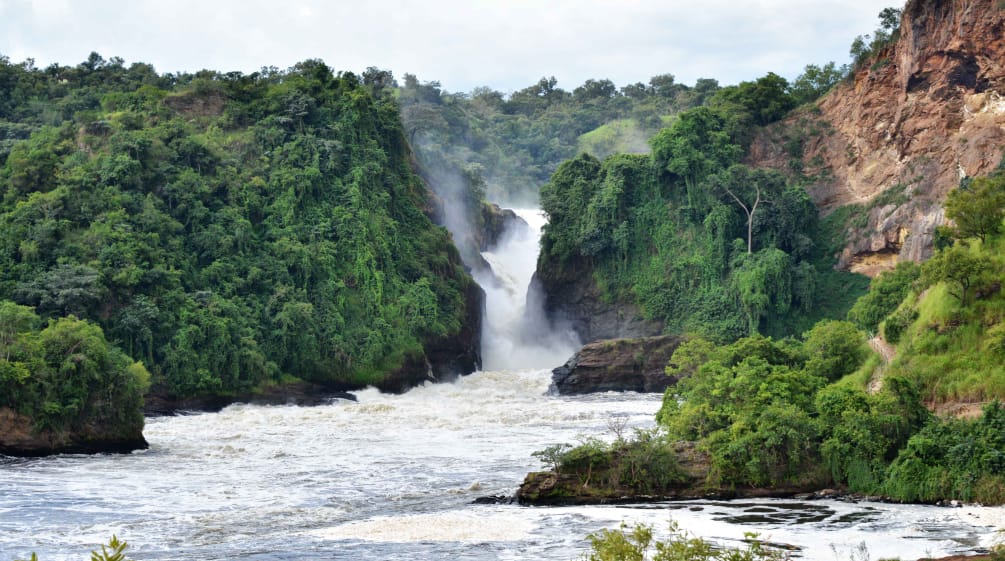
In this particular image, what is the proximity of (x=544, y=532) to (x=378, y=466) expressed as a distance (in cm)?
1038

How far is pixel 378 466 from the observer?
3117cm

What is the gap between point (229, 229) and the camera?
52938 mm

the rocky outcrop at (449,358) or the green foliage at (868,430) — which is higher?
the rocky outcrop at (449,358)

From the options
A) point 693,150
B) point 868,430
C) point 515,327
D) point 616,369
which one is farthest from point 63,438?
point 693,150

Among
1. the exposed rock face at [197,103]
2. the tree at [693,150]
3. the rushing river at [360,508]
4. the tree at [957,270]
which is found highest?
the exposed rock face at [197,103]

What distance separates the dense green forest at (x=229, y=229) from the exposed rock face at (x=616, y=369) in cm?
792

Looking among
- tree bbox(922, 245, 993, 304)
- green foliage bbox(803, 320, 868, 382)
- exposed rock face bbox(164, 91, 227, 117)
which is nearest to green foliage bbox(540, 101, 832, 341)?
exposed rock face bbox(164, 91, 227, 117)

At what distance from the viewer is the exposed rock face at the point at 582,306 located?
63.7 meters

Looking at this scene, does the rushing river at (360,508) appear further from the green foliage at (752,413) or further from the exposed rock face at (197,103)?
the exposed rock face at (197,103)

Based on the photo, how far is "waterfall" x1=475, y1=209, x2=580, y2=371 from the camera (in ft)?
207

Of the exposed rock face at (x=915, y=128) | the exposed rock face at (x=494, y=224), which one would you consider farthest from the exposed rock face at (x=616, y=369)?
the exposed rock face at (x=494, y=224)

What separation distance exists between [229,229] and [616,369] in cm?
1908

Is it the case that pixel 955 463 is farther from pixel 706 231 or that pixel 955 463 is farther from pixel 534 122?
pixel 534 122

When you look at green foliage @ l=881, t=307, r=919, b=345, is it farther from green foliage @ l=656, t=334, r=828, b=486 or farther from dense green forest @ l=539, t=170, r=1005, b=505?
green foliage @ l=656, t=334, r=828, b=486
